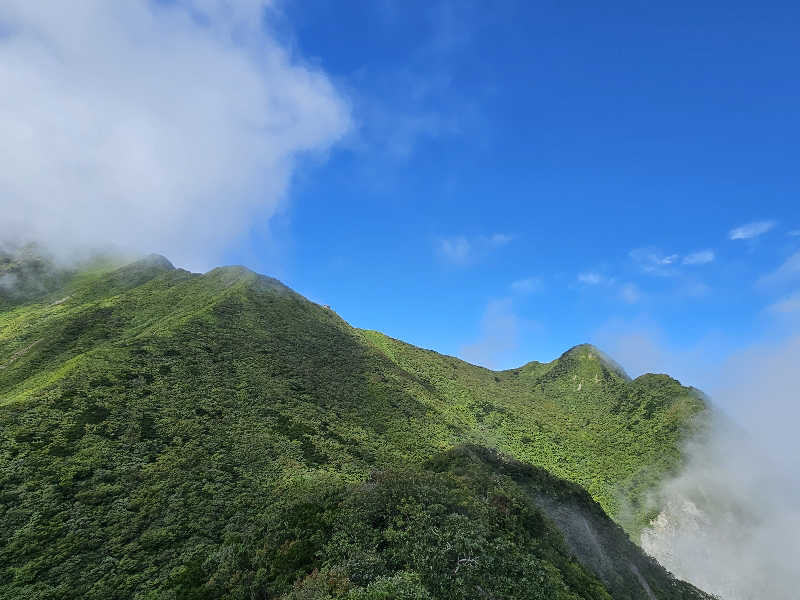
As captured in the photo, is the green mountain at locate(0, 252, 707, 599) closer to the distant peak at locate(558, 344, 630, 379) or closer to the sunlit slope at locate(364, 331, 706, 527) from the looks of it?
the sunlit slope at locate(364, 331, 706, 527)

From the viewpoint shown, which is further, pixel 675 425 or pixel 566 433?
pixel 566 433

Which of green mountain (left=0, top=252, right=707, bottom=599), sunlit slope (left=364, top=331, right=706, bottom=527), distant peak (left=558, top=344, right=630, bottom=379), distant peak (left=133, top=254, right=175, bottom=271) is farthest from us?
distant peak (left=558, top=344, right=630, bottom=379)

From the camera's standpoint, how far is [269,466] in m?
53.9

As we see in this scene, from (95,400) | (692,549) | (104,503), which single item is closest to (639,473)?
(692,549)

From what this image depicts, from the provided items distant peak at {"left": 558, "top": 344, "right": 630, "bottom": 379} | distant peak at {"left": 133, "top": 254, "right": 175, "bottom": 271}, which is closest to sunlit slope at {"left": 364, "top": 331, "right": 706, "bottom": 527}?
distant peak at {"left": 558, "top": 344, "right": 630, "bottom": 379}

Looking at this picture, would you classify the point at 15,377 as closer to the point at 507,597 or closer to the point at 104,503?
the point at 104,503

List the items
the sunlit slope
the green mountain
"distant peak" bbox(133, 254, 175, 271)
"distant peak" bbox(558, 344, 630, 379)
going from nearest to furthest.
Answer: the green mountain → the sunlit slope → "distant peak" bbox(133, 254, 175, 271) → "distant peak" bbox(558, 344, 630, 379)

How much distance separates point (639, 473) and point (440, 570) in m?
95.0

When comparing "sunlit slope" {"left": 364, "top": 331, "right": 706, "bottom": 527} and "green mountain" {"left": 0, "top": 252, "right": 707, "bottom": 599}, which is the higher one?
"sunlit slope" {"left": 364, "top": 331, "right": 706, "bottom": 527}

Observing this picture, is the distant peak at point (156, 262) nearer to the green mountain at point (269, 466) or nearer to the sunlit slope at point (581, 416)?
the green mountain at point (269, 466)

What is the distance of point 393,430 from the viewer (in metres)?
81.3

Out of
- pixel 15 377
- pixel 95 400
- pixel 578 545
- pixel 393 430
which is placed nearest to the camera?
pixel 578 545

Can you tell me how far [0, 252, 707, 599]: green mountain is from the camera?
105ft

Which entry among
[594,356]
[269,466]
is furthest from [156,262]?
[594,356]
